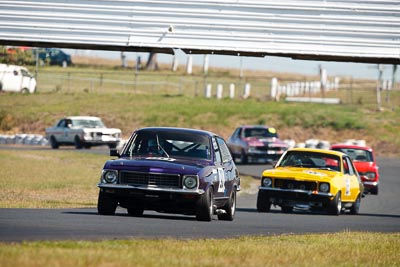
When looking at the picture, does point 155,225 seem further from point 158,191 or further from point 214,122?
point 214,122

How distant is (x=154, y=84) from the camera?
237 feet

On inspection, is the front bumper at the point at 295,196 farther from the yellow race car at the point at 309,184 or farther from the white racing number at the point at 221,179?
the white racing number at the point at 221,179

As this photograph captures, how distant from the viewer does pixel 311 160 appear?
22.7 m

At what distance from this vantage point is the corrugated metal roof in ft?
62.4

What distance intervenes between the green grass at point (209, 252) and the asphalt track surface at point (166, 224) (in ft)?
2.46

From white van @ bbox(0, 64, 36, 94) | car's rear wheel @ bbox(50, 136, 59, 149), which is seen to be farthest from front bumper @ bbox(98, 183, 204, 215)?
white van @ bbox(0, 64, 36, 94)

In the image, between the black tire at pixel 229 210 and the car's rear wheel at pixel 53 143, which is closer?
the black tire at pixel 229 210

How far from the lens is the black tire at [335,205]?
21.6 m

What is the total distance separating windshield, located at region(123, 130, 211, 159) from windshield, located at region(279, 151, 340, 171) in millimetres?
5664

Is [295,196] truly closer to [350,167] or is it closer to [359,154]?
[350,167]

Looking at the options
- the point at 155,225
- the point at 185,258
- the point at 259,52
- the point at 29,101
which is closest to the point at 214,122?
the point at 29,101

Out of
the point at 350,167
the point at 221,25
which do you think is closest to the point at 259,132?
the point at 350,167

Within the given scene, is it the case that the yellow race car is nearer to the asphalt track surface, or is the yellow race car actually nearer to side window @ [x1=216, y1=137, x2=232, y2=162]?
the asphalt track surface

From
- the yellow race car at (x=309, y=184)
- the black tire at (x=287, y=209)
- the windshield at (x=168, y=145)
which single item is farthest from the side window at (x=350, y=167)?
the windshield at (x=168, y=145)
